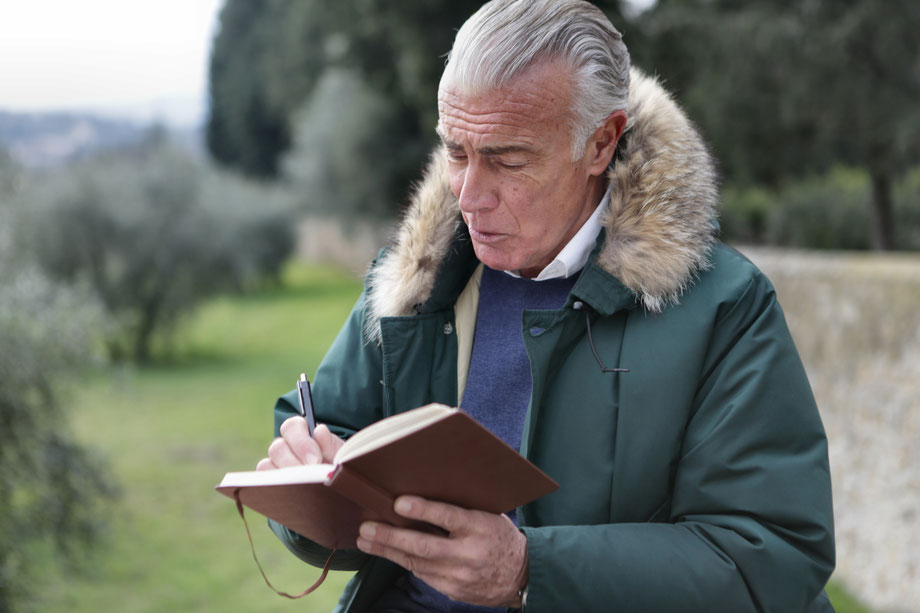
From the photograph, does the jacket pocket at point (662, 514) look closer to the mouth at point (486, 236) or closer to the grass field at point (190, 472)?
the mouth at point (486, 236)

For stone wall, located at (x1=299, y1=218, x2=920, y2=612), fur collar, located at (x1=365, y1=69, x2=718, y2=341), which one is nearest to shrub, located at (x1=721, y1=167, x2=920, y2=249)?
stone wall, located at (x1=299, y1=218, x2=920, y2=612)

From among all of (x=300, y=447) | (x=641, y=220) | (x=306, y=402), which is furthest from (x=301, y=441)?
(x=641, y=220)

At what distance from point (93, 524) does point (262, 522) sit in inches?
83.7

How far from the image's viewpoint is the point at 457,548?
1568 mm

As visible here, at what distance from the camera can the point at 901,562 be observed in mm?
4406

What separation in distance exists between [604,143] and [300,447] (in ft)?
3.08

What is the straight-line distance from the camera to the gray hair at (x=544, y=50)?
1871 millimetres

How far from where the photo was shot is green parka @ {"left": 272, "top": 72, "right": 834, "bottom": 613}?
1688 mm

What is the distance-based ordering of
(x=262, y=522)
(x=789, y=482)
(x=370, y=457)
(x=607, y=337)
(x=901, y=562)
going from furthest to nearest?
(x=262, y=522) < (x=901, y=562) < (x=607, y=337) < (x=789, y=482) < (x=370, y=457)

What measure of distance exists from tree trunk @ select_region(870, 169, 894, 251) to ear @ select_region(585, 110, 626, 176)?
26.3 feet

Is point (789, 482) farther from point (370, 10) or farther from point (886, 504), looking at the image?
point (370, 10)

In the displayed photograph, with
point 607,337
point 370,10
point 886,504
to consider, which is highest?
point 370,10

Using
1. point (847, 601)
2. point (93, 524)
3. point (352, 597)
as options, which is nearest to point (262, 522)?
point (93, 524)

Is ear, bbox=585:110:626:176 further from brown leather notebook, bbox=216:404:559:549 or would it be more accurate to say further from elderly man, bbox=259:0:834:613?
brown leather notebook, bbox=216:404:559:549
